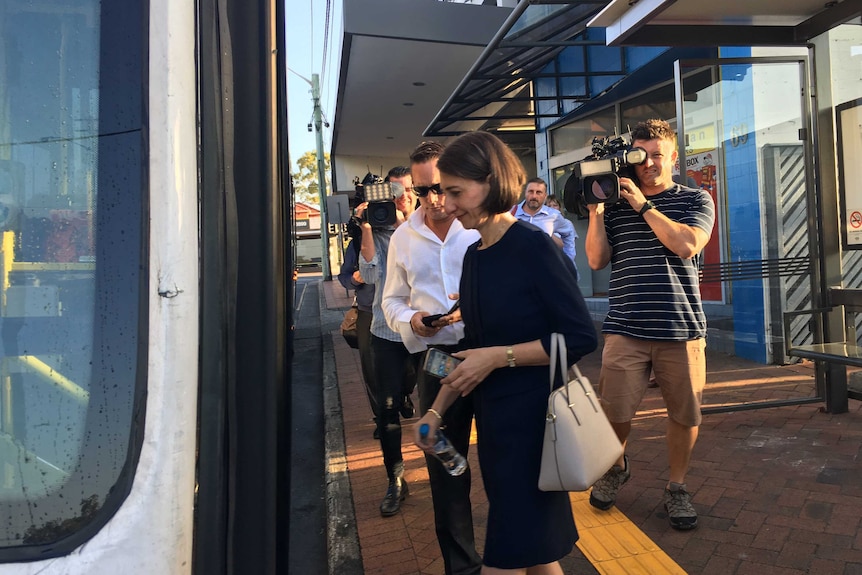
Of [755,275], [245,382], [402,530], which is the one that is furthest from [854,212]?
[245,382]

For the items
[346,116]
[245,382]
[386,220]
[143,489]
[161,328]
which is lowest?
[143,489]

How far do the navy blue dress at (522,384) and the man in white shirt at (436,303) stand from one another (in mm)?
535

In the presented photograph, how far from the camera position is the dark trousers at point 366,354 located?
3.74 m

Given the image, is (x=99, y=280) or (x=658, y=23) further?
(x=658, y=23)

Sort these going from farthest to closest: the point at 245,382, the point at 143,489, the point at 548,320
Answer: the point at 548,320
the point at 245,382
the point at 143,489

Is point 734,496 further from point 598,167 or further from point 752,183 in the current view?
point 752,183

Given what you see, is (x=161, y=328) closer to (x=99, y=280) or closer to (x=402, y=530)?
(x=99, y=280)

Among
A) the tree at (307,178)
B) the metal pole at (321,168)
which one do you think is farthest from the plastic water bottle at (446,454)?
the tree at (307,178)

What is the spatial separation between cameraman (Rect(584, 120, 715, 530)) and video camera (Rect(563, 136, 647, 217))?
5cm

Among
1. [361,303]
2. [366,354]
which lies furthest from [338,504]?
[361,303]

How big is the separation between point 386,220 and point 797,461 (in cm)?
284

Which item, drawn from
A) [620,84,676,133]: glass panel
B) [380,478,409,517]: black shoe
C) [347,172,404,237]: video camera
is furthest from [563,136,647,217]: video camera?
[620,84,676,133]: glass panel

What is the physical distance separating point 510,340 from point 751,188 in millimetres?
5310

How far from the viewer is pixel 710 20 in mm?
4367
